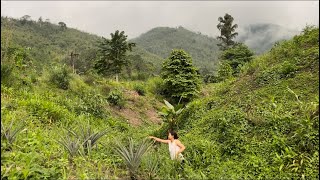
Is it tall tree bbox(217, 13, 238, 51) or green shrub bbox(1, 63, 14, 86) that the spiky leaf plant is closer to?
green shrub bbox(1, 63, 14, 86)

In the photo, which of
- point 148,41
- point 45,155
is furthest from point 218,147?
point 148,41

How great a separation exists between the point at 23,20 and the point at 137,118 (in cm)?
8977

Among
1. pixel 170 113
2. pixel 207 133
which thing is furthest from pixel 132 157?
pixel 170 113

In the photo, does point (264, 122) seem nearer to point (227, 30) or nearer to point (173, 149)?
point (173, 149)

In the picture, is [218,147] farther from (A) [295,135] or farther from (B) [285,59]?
(B) [285,59]

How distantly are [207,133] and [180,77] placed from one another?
13.1 metres

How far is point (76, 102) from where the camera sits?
15125 mm

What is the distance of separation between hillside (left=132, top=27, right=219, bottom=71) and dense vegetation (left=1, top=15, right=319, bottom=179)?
124421 mm

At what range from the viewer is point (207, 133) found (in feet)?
32.7

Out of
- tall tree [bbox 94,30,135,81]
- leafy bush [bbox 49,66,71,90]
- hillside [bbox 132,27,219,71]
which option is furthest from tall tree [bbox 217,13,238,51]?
hillside [bbox 132,27,219,71]

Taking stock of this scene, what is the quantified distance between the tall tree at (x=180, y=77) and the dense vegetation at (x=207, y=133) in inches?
332

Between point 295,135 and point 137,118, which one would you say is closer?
point 295,135

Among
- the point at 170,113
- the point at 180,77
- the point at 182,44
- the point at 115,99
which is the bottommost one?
the point at 170,113

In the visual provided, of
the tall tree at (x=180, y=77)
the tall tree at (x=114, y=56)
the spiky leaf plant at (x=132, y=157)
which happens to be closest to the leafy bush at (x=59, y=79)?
the tall tree at (x=180, y=77)
